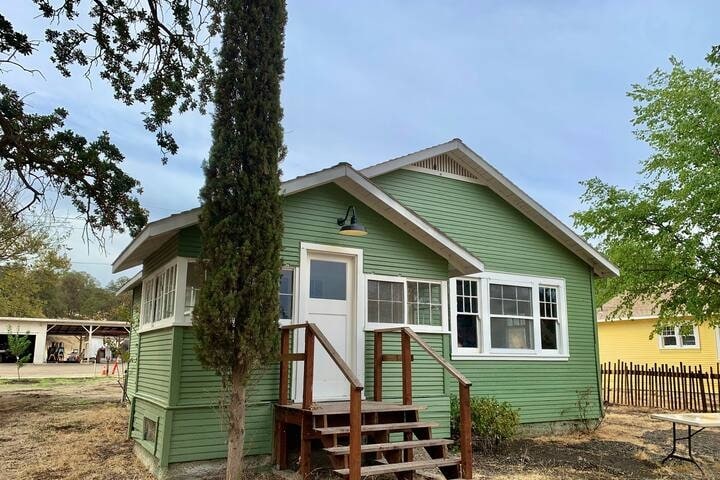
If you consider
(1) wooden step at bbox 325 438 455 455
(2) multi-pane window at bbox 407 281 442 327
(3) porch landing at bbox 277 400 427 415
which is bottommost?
(1) wooden step at bbox 325 438 455 455

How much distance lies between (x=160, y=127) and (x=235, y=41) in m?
2.28

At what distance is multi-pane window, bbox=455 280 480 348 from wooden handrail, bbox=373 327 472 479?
2669 millimetres

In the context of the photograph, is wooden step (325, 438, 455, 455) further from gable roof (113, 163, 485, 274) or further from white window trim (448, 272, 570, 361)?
white window trim (448, 272, 570, 361)

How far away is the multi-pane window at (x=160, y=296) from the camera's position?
6.77 m

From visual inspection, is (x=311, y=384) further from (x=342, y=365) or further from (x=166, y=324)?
(x=166, y=324)

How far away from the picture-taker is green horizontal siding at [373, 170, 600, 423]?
9.95 metres

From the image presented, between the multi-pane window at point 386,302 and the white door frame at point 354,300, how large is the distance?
0.18 metres

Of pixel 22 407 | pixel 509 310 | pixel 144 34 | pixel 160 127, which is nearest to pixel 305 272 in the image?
pixel 160 127

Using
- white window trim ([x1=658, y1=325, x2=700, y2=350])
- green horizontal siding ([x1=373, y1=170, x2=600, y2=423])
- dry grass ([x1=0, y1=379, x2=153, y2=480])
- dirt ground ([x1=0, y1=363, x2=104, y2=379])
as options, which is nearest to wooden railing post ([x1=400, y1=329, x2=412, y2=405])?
green horizontal siding ([x1=373, y1=170, x2=600, y2=423])

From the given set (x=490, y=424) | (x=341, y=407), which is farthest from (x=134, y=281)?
(x=490, y=424)

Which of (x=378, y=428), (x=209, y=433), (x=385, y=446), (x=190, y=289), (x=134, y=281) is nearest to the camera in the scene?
(x=385, y=446)

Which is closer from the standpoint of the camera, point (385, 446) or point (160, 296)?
point (385, 446)

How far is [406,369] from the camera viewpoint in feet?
23.1

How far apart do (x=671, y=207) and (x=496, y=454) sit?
27.8ft
